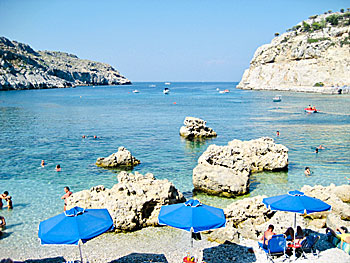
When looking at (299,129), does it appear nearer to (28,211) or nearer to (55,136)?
(55,136)

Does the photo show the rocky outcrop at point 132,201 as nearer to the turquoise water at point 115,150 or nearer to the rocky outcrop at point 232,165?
the turquoise water at point 115,150

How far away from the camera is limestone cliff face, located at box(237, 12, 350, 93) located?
116 metres

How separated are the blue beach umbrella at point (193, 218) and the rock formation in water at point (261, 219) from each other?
2.29m

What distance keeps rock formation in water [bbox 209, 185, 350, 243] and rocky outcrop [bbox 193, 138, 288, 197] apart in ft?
9.87

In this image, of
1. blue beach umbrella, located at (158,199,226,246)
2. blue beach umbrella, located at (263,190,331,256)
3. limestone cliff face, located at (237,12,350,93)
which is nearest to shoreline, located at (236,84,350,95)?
limestone cliff face, located at (237,12,350,93)

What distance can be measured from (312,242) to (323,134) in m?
28.7

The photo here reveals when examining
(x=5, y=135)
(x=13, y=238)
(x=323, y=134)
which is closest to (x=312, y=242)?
(x=13, y=238)

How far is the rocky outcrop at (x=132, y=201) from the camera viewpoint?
499 inches

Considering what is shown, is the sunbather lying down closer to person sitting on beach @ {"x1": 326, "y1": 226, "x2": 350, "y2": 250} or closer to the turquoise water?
person sitting on beach @ {"x1": 326, "y1": 226, "x2": 350, "y2": 250}

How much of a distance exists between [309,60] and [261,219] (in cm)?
12651

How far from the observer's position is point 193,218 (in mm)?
9211

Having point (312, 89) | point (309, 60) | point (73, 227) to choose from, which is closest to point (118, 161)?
point (73, 227)

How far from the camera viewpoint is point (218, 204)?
1573cm

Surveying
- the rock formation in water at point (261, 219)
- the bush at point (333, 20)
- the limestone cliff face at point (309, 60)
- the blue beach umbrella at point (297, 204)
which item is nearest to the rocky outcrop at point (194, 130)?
the rock formation in water at point (261, 219)
